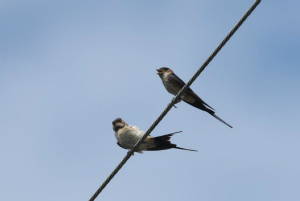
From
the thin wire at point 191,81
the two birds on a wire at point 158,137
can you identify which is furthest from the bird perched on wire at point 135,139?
the thin wire at point 191,81

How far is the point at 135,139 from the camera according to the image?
9.31 metres

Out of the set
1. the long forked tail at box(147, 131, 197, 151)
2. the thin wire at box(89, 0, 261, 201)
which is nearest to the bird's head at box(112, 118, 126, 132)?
the long forked tail at box(147, 131, 197, 151)

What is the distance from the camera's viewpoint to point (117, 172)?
6914mm

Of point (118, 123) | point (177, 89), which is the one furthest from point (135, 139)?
point (177, 89)

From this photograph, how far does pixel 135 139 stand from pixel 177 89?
4.44 feet

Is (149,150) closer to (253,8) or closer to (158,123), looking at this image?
(158,123)

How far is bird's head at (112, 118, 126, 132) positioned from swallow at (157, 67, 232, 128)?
3.30ft

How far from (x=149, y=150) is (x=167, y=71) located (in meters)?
1.87

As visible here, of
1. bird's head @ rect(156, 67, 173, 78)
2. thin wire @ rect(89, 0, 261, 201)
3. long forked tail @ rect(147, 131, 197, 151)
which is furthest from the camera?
bird's head @ rect(156, 67, 173, 78)

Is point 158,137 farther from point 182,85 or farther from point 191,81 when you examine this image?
point 191,81

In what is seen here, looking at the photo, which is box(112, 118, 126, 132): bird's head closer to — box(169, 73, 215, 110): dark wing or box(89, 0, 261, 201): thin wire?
box(169, 73, 215, 110): dark wing

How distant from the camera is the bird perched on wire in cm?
881

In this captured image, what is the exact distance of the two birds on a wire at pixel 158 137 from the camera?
8875 mm

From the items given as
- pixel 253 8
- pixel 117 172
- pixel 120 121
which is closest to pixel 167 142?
pixel 120 121
